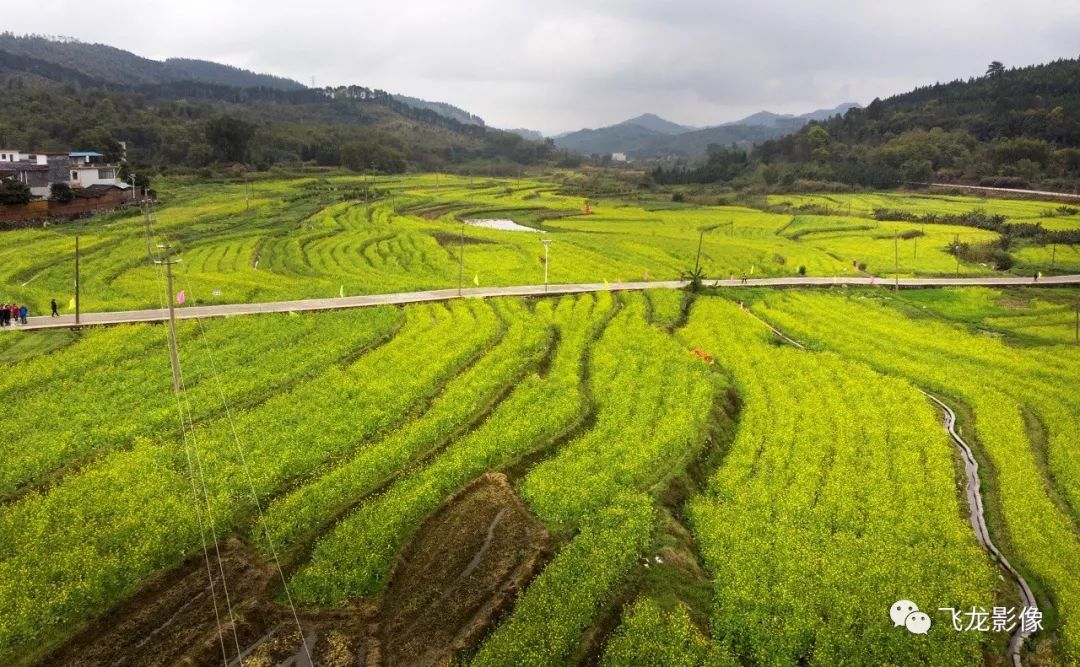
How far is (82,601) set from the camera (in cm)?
1655

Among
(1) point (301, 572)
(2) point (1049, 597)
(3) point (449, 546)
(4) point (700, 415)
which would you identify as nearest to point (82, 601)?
(1) point (301, 572)

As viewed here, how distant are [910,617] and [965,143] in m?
171

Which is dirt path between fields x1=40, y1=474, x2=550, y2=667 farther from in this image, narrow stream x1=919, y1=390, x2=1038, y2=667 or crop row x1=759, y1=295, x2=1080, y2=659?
crop row x1=759, y1=295, x2=1080, y2=659

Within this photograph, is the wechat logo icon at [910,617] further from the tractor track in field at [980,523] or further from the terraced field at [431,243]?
the terraced field at [431,243]

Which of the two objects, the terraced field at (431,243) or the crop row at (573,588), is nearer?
the crop row at (573,588)

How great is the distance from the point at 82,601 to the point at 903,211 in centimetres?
11627

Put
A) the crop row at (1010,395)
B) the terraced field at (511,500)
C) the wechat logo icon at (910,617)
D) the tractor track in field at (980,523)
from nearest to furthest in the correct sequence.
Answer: the terraced field at (511,500) < the wechat logo icon at (910,617) < the tractor track in field at (980,523) < the crop row at (1010,395)

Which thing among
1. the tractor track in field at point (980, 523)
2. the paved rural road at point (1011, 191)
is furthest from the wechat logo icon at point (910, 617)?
the paved rural road at point (1011, 191)

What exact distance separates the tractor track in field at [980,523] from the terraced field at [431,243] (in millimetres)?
29777

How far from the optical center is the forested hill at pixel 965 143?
133500mm

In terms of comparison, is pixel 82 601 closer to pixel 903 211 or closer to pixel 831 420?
pixel 831 420

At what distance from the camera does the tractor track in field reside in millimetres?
17297

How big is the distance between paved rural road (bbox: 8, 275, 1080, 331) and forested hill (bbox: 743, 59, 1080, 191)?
85.8 m

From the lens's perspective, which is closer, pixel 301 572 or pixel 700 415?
pixel 301 572
